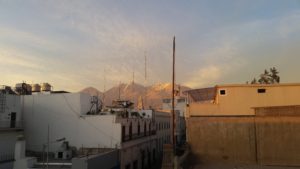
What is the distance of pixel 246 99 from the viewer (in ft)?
99.9

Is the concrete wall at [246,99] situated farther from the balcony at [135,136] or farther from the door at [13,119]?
the door at [13,119]

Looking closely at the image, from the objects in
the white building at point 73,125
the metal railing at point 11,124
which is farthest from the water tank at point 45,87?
the metal railing at point 11,124

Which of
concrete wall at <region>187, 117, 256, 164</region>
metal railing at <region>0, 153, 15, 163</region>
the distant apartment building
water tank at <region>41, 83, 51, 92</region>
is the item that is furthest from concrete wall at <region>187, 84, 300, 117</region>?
metal railing at <region>0, 153, 15, 163</region>

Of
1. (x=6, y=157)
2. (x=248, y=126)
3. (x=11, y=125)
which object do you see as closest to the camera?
(x=6, y=157)

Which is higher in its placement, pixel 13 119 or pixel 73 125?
pixel 13 119

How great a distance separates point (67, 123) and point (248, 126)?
1660cm

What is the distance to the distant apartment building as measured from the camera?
2702 centimetres

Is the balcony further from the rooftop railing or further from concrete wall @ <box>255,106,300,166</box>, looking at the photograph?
concrete wall @ <box>255,106,300,166</box>

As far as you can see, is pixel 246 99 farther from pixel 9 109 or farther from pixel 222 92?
pixel 9 109

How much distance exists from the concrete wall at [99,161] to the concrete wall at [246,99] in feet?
27.3

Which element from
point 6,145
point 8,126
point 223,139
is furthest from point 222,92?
point 6,145

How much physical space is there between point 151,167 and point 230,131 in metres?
16.2

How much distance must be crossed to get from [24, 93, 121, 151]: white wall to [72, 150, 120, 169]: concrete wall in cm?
196

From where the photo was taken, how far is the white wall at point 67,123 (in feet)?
94.7
